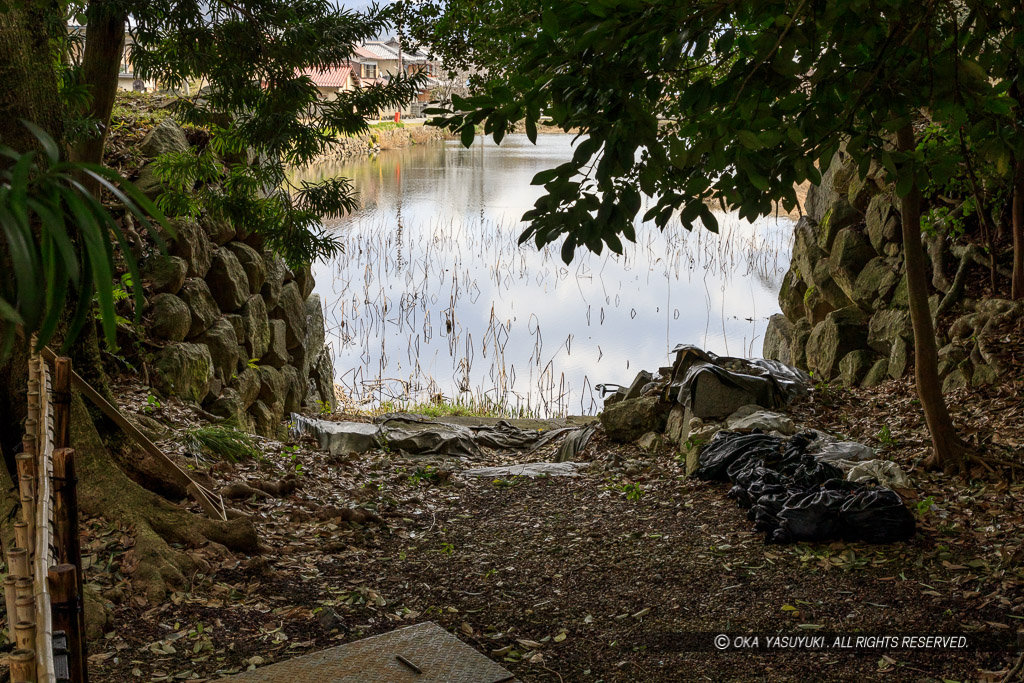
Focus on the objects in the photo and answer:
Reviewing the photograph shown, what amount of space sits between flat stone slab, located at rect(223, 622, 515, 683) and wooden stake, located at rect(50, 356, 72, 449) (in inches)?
44.0

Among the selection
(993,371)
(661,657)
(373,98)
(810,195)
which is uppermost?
(373,98)

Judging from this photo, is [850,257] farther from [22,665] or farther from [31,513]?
[22,665]

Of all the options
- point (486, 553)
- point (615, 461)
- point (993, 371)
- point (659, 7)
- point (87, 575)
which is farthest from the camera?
point (615, 461)

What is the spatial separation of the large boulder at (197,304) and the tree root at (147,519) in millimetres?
3436

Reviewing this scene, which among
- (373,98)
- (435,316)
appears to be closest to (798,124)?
(373,98)

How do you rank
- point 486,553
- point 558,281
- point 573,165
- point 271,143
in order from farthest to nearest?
point 558,281 → point 271,143 → point 486,553 → point 573,165

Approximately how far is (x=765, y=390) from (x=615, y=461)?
1536mm

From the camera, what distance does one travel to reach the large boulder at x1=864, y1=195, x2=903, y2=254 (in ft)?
27.9

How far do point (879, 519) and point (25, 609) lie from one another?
390 centimetres

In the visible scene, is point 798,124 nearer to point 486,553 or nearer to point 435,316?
point 486,553

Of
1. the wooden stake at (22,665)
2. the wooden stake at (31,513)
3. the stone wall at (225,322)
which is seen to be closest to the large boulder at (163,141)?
the stone wall at (225,322)

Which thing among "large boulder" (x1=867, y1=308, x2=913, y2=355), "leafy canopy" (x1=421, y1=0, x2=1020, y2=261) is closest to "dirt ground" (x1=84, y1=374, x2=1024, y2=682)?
"leafy canopy" (x1=421, y1=0, x2=1020, y2=261)

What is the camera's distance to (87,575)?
11.5 feet

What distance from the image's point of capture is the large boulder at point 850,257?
9023mm
